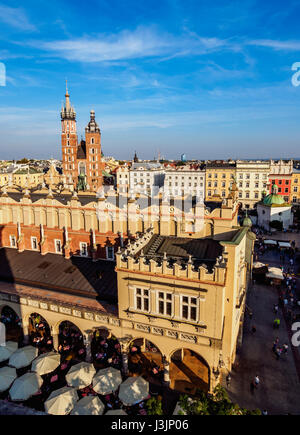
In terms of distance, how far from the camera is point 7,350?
1120 inches

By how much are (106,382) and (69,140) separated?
105 m

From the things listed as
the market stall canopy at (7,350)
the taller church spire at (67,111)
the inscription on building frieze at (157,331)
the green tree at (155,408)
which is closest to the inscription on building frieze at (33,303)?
the market stall canopy at (7,350)

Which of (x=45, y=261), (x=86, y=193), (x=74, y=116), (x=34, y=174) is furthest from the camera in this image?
(x=34, y=174)

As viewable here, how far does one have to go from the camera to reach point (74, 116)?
115 metres

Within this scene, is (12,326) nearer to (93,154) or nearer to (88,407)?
(88,407)

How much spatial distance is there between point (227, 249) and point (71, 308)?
16349 millimetres

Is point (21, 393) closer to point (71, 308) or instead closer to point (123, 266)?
point (71, 308)

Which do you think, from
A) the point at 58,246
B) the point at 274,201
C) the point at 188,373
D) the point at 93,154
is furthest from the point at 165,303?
the point at 93,154

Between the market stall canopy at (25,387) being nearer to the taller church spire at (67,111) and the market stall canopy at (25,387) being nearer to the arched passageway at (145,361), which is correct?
the arched passageway at (145,361)

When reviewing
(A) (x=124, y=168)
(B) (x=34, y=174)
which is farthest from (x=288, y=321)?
(B) (x=34, y=174)

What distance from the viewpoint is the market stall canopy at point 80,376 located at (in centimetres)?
2430

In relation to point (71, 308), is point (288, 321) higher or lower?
lower

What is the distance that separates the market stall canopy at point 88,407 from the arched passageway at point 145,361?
6620 mm
